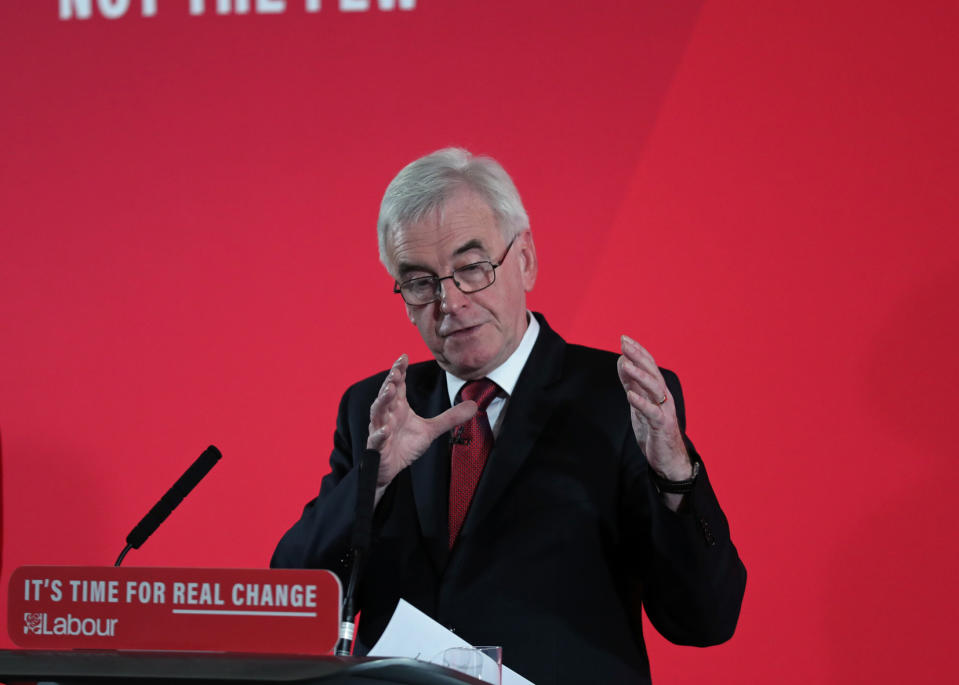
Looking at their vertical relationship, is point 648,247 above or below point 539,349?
above

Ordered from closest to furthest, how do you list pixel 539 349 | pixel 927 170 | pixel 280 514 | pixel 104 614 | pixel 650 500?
pixel 104 614 → pixel 650 500 → pixel 539 349 → pixel 927 170 → pixel 280 514

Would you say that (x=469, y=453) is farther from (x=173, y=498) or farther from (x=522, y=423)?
(x=173, y=498)

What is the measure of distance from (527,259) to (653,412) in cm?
59

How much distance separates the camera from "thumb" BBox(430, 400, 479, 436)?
1607 mm

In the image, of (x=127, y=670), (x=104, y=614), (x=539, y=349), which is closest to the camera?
(x=127, y=670)

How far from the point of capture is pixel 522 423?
174cm

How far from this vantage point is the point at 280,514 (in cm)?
268

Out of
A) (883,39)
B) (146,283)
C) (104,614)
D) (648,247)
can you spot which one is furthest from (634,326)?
(104,614)

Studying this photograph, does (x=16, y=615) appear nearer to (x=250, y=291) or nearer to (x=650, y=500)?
(x=650, y=500)

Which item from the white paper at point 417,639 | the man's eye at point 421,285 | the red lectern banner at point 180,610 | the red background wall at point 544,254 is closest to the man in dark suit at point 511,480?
the man's eye at point 421,285

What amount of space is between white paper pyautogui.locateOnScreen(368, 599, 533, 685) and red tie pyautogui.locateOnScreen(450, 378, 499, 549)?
31cm

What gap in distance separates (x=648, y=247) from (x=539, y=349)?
80 centimetres

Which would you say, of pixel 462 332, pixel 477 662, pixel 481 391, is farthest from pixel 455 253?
pixel 477 662

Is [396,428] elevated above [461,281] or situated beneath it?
situated beneath
